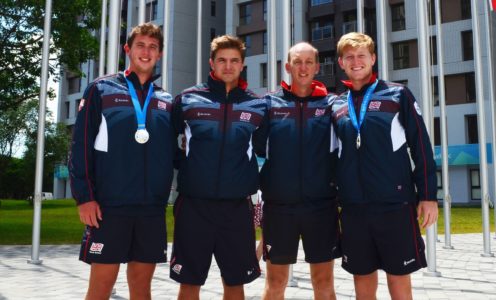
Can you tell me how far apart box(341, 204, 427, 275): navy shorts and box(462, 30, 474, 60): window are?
1316 inches

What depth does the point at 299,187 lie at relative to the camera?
4.25 metres

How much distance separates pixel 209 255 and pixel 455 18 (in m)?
35.4

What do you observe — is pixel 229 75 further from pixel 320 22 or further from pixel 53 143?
pixel 53 143

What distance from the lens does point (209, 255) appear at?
159 inches

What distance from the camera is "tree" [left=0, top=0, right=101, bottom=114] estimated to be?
1402 cm

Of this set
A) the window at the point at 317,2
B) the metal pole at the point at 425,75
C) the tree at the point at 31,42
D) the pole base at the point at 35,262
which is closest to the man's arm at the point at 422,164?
the metal pole at the point at 425,75

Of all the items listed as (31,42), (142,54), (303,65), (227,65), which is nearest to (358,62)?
(303,65)

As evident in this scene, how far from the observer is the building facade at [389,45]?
→ 34.0m

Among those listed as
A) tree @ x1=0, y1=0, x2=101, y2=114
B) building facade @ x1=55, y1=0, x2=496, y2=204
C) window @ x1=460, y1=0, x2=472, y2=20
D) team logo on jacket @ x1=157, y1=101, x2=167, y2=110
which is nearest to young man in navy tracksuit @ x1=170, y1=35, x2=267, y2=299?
team logo on jacket @ x1=157, y1=101, x2=167, y2=110

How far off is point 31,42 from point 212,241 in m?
12.4

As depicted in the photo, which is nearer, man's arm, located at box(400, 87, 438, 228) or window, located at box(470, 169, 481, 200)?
man's arm, located at box(400, 87, 438, 228)

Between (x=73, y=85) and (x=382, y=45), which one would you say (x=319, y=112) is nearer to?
(x=382, y=45)

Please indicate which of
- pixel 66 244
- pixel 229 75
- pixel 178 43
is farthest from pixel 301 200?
pixel 178 43

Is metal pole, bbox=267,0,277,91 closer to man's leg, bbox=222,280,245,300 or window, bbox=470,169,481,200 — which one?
man's leg, bbox=222,280,245,300
